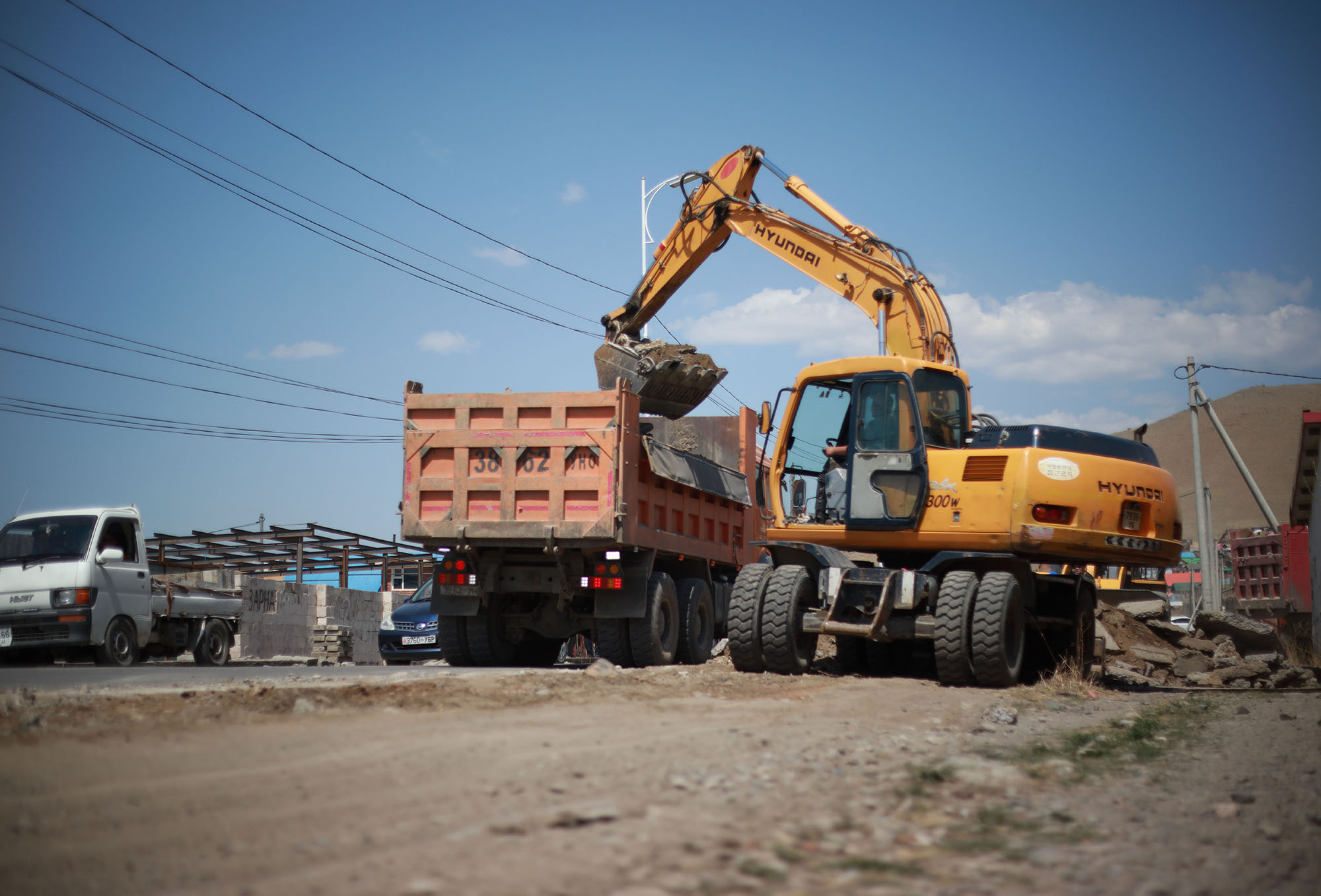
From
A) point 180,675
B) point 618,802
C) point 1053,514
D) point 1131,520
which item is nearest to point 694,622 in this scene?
point 1053,514

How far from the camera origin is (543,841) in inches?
142

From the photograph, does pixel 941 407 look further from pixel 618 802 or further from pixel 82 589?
pixel 82 589

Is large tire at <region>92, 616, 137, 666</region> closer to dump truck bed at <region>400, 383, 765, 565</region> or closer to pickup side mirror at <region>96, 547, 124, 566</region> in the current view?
pickup side mirror at <region>96, 547, 124, 566</region>

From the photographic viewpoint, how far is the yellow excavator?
1066 cm

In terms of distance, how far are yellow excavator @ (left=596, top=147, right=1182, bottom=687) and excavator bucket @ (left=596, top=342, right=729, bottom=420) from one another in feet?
13.3

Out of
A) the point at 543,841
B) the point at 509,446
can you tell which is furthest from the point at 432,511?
the point at 543,841

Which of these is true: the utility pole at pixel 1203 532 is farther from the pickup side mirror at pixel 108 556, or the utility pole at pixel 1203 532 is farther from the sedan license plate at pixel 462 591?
the pickup side mirror at pixel 108 556

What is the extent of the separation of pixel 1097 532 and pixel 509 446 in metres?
6.19

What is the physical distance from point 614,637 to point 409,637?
4880 mm

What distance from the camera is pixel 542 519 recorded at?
1192 centimetres

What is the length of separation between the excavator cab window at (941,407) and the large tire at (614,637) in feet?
13.3

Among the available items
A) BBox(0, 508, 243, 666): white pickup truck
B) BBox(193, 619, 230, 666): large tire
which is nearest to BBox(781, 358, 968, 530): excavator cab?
BBox(0, 508, 243, 666): white pickup truck

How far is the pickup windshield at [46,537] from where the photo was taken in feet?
A: 45.3

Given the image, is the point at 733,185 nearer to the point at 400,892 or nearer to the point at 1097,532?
the point at 1097,532
